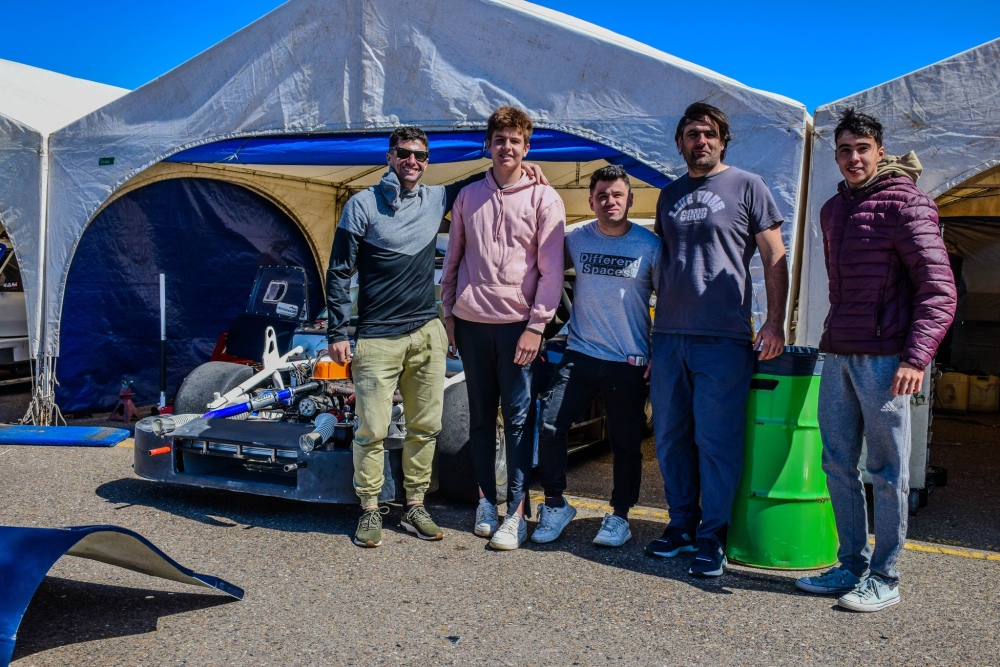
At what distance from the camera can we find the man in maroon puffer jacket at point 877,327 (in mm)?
3414

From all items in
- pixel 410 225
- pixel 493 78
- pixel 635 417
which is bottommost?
pixel 635 417

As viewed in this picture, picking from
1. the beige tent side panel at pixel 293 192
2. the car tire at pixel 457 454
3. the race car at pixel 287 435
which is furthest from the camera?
the beige tent side panel at pixel 293 192

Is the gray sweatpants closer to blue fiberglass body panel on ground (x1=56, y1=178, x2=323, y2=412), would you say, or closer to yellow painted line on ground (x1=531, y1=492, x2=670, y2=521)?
yellow painted line on ground (x1=531, y1=492, x2=670, y2=521)

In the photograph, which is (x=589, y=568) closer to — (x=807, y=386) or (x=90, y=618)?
(x=807, y=386)

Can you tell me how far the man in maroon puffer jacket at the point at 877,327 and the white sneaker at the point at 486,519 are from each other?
1603mm

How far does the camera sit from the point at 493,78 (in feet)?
20.3

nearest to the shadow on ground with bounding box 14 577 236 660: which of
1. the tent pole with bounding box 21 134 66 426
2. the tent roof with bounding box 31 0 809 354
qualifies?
the tent roof with bounding box 31 0 809 354

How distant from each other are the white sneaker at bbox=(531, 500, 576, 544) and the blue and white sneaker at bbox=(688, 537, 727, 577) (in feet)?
2.40

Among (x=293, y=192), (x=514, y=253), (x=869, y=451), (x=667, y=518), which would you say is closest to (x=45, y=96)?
(x=293, y=192)

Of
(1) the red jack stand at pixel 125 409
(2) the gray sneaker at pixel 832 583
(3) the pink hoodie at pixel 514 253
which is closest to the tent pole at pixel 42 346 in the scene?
(1) the red jack stand at pixel 125 409

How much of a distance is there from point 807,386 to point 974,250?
862 centimetres

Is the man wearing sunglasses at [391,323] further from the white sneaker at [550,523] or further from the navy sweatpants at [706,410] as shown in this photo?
the navy sweatpants at [706,410]

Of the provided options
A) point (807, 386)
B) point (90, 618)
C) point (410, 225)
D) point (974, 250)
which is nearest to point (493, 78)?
point (410, 225)

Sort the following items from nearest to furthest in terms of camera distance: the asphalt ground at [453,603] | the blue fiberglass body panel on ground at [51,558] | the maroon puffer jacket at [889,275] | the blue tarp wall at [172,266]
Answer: the blue fiberglass body panel on ground at [51,558] → the asphalt ground at [453,603] → the maroon puffer jacket at [889,275] → the blue tarp wall at [172,266]
